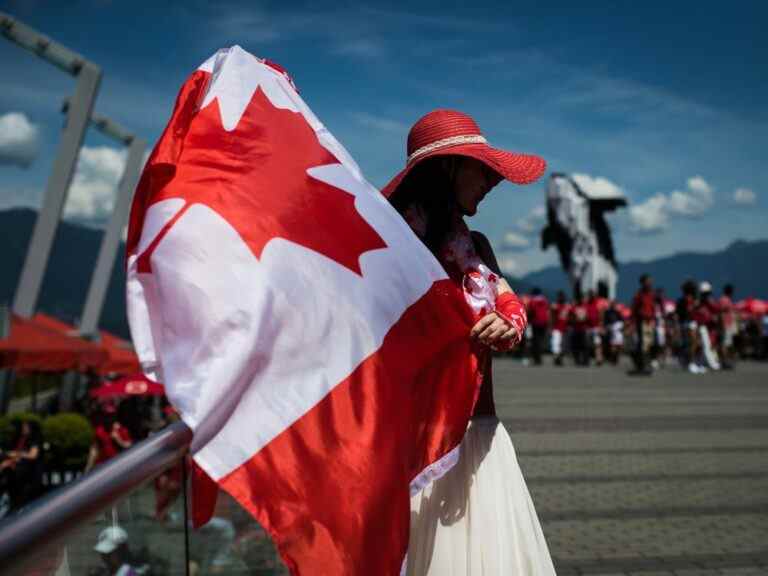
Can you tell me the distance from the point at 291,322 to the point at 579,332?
1959cm

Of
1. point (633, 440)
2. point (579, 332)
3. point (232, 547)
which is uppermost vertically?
point (232, 547)

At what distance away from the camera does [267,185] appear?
1934 millimetres

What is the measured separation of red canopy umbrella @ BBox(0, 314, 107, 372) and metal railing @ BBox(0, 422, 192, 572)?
12786mm

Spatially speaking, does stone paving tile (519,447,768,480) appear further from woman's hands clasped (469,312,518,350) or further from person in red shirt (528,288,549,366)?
person in red shirt (528,288,549,366)

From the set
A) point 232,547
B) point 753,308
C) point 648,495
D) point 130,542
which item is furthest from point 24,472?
point 753,308

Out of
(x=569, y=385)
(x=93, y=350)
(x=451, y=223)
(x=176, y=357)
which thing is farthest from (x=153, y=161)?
(x=93, y=350)

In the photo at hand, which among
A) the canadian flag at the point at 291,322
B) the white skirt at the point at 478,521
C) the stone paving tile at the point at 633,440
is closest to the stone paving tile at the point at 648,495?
the stone paving tile at the point at 633,440

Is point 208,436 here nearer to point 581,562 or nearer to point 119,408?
point 581,562

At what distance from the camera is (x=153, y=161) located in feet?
6.40

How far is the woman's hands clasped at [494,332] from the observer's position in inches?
88.4

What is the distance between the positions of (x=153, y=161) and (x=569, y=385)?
13269 mm

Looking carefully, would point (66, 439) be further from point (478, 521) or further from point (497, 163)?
point (497, 163)

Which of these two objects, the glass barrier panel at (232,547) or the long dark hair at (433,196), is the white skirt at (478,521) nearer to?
the glass barrier panel at (232,547)

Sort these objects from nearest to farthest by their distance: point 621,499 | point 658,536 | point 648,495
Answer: point 658,536, point 621,499, point 648,495
